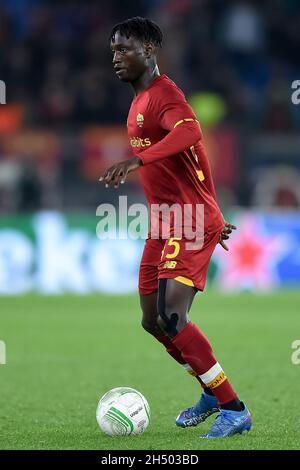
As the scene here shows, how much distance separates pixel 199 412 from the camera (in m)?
6.03

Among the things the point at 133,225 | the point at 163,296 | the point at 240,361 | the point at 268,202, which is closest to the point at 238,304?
the point at 133,225

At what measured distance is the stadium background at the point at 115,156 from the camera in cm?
1399

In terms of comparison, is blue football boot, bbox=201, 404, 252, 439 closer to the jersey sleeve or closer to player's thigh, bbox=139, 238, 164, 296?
player's thigh, bbox=139, 238, 164, 296

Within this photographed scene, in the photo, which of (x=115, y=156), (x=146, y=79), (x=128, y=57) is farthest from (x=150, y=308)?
(x=115, y=156)

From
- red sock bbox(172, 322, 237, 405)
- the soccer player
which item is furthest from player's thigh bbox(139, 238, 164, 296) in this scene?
red sock bbox(172, 322, 237, 405)

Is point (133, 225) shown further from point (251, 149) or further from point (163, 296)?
point (163, 296)

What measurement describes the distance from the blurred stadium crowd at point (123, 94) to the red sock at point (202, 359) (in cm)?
1065

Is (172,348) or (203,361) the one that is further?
(172,348)

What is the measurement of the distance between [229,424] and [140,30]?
7.21 feet

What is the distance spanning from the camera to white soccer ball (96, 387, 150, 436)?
564 centimetres

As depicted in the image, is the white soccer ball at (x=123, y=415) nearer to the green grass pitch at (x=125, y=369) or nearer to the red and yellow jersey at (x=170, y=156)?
the green grass pitch at (x=125, y=369)

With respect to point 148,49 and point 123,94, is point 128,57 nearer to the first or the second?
point 148,49

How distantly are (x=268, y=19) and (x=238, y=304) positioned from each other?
8.03 meters
